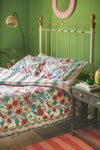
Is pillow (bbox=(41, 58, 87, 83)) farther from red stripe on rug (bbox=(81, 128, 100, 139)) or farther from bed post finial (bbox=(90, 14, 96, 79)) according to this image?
red stripe on rug (bbox=(81, 128, 100, 139))

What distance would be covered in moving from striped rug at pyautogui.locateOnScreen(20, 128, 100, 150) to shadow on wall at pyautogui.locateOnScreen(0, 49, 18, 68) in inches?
78.5

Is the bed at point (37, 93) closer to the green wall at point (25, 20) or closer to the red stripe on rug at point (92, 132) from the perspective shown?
the red stripe on rug at point (92, 132)

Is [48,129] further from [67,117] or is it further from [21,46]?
[21,46]

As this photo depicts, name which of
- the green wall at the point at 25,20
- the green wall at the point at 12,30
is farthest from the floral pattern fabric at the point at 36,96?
the green wall at the point at 12,30

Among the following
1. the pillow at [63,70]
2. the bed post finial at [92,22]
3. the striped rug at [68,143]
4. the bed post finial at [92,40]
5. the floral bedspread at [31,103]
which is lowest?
the striped rug at [68,143]

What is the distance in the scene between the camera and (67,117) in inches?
109

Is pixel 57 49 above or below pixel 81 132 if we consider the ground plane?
above

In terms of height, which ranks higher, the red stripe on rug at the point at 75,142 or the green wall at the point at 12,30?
the green wall at the point at 12,30

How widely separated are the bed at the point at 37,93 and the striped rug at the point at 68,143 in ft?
0.68

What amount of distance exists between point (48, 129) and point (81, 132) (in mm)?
420

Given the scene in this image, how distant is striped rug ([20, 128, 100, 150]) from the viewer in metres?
2.57

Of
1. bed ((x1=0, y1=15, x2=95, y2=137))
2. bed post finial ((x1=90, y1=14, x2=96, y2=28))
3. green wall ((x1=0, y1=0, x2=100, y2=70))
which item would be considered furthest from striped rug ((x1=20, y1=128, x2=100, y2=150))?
green wall ((x1=0, y1=0, x2=100, y2=70))

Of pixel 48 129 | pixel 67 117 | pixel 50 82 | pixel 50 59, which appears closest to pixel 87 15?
pixel 50 59

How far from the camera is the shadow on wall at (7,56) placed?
4363mm
